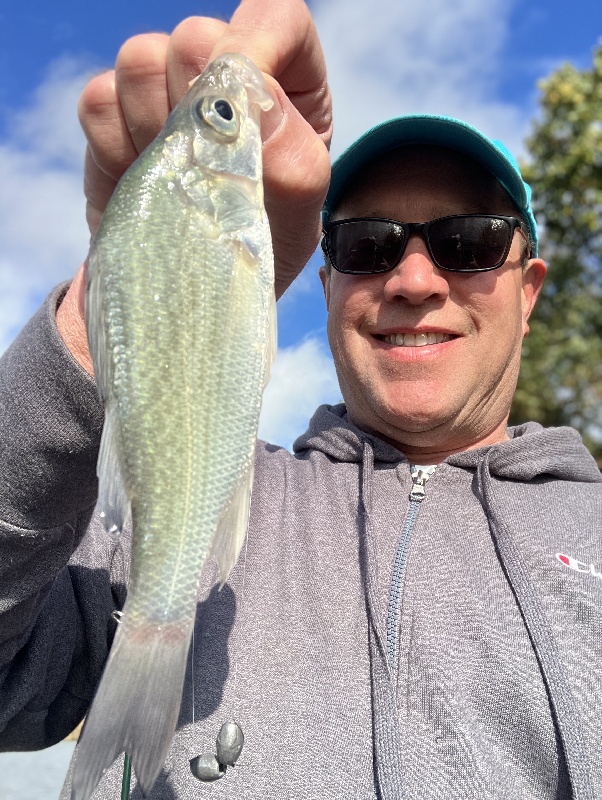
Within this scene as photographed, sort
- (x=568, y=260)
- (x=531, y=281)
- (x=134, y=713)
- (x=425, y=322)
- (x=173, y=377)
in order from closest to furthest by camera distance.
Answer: (x=134, y=713) → (x=173, y=377) → (x=425, y=322) → (x=531, y=281) → (x=568, y=260)

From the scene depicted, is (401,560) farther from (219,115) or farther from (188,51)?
(188,51)

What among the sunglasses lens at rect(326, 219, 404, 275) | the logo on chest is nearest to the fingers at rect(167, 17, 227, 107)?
the sunglasses lens at rect(326, 219, 404, 275)

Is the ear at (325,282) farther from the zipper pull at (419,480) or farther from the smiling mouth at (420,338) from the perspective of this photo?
the zipper pull at (419,480)

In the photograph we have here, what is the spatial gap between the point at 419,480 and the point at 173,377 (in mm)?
1382

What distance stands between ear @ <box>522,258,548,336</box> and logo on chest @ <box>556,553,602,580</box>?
1.15 m

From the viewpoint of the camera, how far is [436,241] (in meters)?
2.59

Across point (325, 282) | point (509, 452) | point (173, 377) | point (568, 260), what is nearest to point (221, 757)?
point (173, 377)

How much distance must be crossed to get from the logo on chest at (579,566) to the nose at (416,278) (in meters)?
0.98

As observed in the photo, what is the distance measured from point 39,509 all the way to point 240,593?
72 centimetres

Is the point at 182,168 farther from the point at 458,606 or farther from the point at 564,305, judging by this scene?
the point at 564,305

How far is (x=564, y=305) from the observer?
12.7 metres

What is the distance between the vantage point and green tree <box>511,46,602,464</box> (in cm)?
1126

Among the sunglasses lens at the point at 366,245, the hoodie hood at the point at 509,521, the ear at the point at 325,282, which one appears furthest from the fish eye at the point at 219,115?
the ear at the point at 325,282

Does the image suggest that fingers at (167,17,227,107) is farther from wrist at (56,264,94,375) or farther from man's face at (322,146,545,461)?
man's face at (322,146,545,461)
